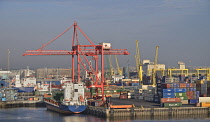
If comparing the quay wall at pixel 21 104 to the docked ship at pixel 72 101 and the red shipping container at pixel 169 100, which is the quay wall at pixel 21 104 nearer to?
the docked ship at pixel 72 101

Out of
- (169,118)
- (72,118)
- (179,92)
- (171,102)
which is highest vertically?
(179,92)

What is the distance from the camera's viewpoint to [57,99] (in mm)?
70750

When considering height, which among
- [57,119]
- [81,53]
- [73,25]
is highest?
[73,25]

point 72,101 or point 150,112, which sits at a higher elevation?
point 72,101

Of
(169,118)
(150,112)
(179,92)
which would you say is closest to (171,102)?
(150,112)

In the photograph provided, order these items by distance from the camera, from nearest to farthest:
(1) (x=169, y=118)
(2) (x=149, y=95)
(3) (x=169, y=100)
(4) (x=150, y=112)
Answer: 1. (1) (x=169, y=118)
2. (4) (x=150, y=112)
3. (3) (x=169, y=100)
4. (2) (x=149, y=95)

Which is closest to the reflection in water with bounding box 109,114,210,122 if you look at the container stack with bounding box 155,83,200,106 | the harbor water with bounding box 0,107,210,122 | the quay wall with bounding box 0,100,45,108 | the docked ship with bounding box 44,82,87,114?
the harbor water with bounding box 0,107,210,122

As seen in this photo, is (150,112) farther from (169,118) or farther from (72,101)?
(72,101)

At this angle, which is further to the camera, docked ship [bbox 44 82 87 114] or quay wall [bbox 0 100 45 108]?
quay wall [bbox 0 100 45 108]

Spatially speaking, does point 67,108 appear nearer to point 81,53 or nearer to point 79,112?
point 79,112

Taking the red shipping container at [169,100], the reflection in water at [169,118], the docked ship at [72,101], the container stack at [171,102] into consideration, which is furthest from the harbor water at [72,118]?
the red shipping container at [169,100]

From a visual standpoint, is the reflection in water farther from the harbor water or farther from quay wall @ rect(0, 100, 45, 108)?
quay wall @ rect(0, 100, 45, 108)

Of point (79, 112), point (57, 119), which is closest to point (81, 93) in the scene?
point (79, 112)

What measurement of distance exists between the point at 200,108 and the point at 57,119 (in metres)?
18.8
